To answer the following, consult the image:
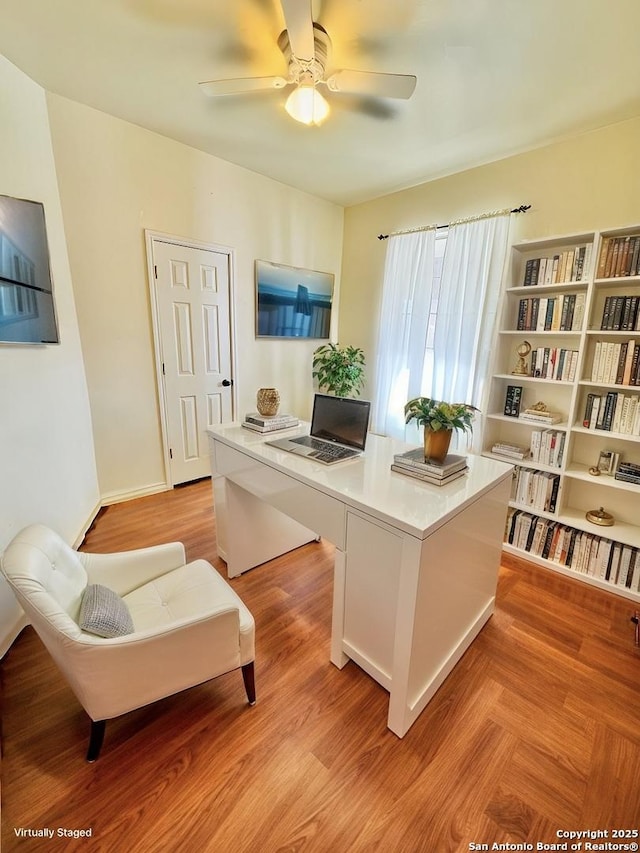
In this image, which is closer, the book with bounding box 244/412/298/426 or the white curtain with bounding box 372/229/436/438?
the book with bounding box 244/412/298/426

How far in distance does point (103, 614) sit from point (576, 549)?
2555 mm

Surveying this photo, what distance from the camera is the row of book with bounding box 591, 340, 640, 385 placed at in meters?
1.98

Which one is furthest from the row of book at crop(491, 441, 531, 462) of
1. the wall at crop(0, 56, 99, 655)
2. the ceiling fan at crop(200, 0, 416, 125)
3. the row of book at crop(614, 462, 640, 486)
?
the wall at crop(0, 56, 99, 655)

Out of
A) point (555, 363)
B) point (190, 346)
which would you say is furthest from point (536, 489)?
point (190, 346)

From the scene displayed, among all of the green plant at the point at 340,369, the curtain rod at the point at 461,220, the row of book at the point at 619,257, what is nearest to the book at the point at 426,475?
the row of book at the point at 619,257

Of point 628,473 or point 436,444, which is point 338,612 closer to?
point 436,444

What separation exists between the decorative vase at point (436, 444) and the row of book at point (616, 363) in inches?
55.4

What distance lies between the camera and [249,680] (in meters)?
1.32

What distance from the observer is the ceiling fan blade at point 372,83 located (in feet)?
5.32

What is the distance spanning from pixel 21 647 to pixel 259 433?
1465 millimetres

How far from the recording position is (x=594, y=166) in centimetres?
227

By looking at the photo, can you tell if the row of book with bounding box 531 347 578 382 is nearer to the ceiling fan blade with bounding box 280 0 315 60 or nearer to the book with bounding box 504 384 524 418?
the book with bounding box 504 384 524 418

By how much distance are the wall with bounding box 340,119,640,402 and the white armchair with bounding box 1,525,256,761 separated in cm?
310

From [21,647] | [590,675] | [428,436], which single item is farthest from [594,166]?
[21,647]
